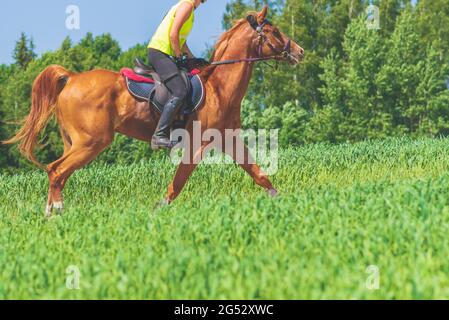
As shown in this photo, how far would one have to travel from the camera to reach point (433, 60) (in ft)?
152

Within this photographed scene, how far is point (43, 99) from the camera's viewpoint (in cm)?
1052

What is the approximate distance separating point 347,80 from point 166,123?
36.3 meters

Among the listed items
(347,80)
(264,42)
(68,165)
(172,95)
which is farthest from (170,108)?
(347,80)

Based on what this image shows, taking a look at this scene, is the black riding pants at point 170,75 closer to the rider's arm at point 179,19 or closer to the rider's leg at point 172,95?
the rider's leg at point 172,95

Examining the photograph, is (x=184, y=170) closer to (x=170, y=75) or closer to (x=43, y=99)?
(x=170, y=75)

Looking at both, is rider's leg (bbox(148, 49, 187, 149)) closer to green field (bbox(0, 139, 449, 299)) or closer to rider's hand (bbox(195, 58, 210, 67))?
rider's hand (bbox(195, 58, 210, 67))

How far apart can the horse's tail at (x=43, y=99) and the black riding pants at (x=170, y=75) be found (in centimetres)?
153

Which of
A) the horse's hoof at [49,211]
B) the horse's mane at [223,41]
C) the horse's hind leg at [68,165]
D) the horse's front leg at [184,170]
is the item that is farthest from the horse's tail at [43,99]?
the horse's mane at [223,41]

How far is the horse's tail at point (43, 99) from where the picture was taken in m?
10.5

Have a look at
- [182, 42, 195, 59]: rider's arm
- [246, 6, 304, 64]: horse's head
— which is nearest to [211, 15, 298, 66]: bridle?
[246, 6, 304, 64]: horse's head

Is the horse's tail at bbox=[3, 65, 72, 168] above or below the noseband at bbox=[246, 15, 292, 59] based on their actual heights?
below

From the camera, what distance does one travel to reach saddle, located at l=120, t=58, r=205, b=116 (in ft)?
32.5

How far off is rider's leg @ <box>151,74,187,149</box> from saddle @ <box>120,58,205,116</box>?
12cm
